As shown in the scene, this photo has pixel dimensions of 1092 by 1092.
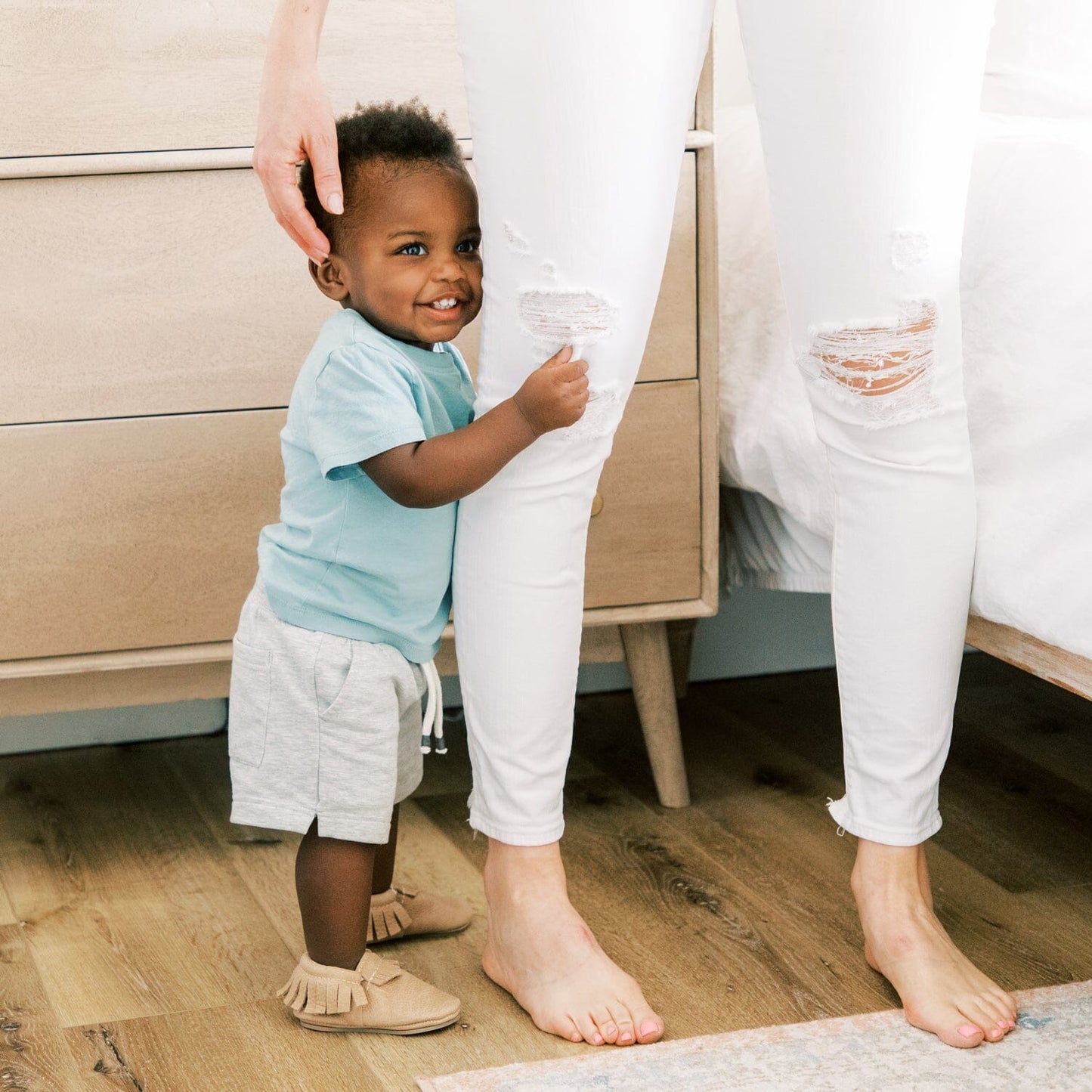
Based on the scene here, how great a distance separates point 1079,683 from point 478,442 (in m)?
0.44

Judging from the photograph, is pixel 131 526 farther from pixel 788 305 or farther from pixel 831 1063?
pixel 831 1063

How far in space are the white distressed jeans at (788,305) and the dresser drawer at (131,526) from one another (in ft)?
1.11

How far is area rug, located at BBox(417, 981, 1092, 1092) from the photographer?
83cm

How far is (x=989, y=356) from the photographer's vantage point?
102cm

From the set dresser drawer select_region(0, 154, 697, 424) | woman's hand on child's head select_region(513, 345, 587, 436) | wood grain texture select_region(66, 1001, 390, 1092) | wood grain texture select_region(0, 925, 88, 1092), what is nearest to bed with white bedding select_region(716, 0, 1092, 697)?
woman's hand on child's head select_region(513, 345, 587, 436)

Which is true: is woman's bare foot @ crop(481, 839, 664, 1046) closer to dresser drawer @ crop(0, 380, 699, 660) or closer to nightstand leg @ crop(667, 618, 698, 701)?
dresser drawer @ crop(0, 380, 699, 660)

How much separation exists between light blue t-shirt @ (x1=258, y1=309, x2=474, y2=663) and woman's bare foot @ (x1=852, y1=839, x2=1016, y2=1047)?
36 cm

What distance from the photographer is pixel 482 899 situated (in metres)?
1.16

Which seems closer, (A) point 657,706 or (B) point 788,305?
(B) point 788,305

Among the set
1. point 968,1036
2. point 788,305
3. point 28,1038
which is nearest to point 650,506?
point 788,305

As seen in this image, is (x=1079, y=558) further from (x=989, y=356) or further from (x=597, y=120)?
(x=597, y=120)

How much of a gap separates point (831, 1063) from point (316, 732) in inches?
15.5

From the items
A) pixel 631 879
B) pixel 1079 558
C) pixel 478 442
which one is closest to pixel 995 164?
pixel 1079 558

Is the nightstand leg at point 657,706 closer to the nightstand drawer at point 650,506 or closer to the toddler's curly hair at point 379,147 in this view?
the nightstand drawer at point 650,506
